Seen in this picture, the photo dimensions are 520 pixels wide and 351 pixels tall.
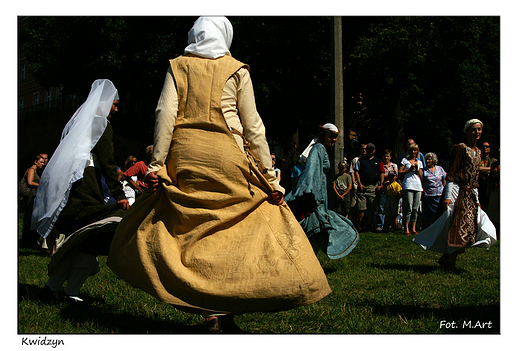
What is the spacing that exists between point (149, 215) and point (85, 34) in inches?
831

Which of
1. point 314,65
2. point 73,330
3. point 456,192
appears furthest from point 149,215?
point 314,65

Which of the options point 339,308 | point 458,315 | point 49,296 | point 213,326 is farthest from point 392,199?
point 213,326

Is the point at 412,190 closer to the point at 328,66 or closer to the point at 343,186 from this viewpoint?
the point at 343,186

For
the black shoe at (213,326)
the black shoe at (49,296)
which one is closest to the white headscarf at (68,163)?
the black shoe at (49,296)

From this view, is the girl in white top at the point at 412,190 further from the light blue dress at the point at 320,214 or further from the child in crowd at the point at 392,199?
the light blue dress at the point at 320,214

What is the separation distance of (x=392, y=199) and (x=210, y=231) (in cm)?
934

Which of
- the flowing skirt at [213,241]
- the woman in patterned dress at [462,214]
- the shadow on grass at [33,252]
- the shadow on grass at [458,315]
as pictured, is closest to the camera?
the flowing skirt at [213,241]

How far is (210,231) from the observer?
360 cm

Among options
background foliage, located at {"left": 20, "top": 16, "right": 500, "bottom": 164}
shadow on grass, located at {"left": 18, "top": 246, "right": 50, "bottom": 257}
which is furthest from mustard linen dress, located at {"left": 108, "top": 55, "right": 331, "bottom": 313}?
background foliage, located at {"left": 20, "top": 16, "right": 500, "bottom": 164}

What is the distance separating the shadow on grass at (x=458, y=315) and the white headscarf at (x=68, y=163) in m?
2.88

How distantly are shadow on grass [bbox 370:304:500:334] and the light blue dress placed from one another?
6.22 feet

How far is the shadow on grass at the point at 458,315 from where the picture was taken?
416 centimetres

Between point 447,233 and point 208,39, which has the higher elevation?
point 208,39

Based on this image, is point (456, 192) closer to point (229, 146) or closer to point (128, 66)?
point (229, 146)
